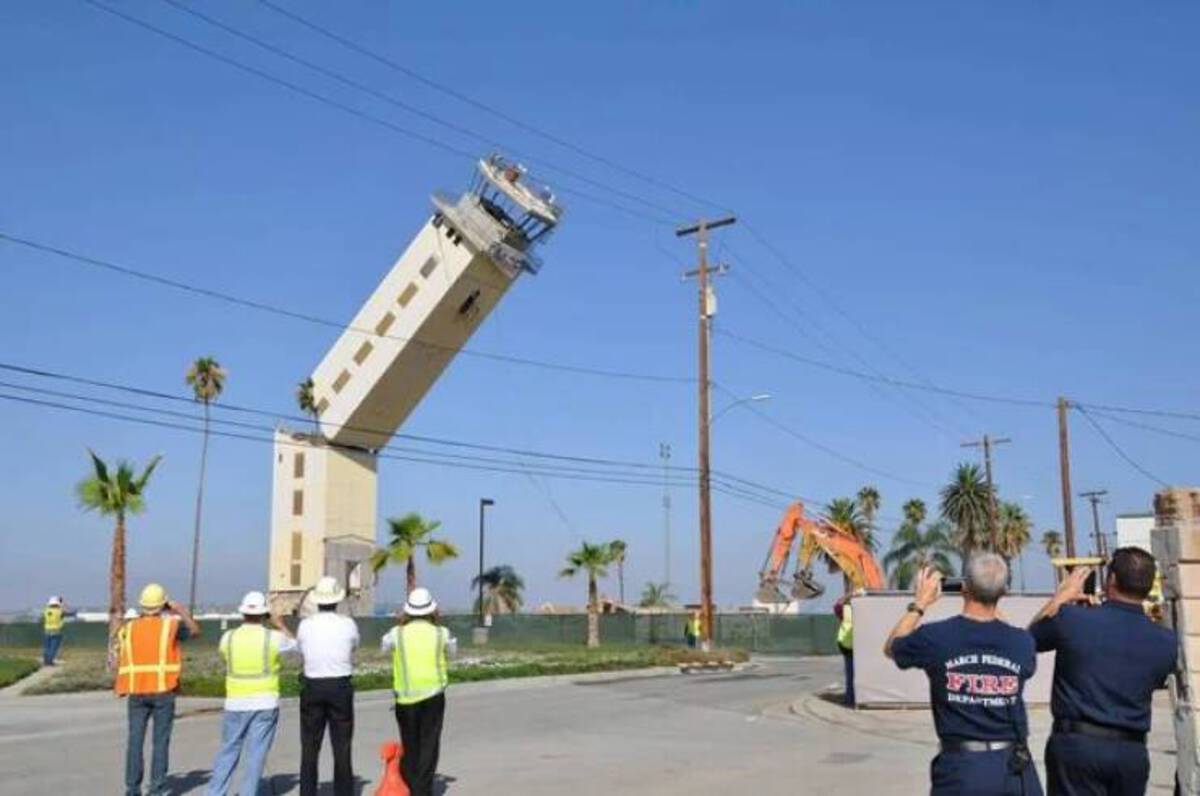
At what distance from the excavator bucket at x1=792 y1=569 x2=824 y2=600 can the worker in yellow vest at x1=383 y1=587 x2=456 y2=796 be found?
2173 cm

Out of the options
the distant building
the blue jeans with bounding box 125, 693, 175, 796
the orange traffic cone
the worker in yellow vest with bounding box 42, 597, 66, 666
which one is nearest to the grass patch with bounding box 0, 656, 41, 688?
the worker in yellow vest with bounding box 42, 597, 66, 666

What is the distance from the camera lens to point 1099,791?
527 cm

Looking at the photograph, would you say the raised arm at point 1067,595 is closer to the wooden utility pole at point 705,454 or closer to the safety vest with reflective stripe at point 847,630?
the safety vest with reflective stripe at point 847,630

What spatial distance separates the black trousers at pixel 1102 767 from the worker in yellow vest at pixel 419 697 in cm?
537

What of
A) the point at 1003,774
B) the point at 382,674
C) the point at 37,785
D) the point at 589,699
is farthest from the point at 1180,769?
the point at 382,674

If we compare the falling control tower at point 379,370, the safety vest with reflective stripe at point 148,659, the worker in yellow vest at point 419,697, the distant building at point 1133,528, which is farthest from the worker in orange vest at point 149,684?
the distant building at point 1133,528

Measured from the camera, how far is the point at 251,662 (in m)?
9.34

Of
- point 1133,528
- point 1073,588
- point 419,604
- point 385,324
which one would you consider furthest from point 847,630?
point 1133,528

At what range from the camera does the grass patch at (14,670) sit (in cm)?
2602

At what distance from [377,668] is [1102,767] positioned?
2747 cm

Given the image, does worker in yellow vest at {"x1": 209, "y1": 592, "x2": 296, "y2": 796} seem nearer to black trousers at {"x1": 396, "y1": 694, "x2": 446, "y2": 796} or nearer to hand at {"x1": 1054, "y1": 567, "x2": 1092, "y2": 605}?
black trousers at {"x1": 396, "y1": 694, "x2": 446, "y2": 796}

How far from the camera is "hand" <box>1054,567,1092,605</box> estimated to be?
18.6 feet

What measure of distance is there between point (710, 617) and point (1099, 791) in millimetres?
32272

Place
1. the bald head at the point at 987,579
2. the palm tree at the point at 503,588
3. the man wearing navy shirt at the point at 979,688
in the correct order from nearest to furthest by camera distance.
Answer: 1. the man wearing navy shirt at the point at 979,688
2. the bald head at the point at 987,579
3. the palm tree at the point at 503,588
